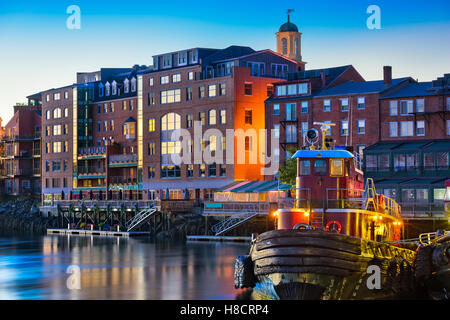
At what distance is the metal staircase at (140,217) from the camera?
3543 inches

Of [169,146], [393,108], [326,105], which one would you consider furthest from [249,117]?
[393,108]

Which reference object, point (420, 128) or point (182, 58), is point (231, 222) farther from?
point (182, 58)

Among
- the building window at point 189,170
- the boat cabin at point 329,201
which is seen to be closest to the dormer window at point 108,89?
the building window at point 189,170

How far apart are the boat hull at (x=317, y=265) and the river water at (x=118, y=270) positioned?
24.3 ft

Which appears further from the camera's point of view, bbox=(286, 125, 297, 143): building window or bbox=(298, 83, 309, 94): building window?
bbox=(298, 83, 309, 94): building window

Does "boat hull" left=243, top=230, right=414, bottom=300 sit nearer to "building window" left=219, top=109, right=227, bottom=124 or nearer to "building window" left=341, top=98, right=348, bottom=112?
"building window" left=341, top=98, right=348, bottom=112

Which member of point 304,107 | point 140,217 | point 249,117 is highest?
point 304,107

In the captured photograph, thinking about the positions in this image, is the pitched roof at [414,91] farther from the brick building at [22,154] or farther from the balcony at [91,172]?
the brick building at [22,154]

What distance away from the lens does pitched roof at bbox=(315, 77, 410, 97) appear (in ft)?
293

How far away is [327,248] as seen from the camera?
3341 cm

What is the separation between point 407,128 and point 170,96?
1393 inches

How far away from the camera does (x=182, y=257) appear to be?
2504 inches

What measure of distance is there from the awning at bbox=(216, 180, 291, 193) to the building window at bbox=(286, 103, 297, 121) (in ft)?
28.7

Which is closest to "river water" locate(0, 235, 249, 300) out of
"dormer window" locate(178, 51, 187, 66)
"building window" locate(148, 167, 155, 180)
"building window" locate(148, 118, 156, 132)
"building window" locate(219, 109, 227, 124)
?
"building window" locate(219, 109, 227, 124)
